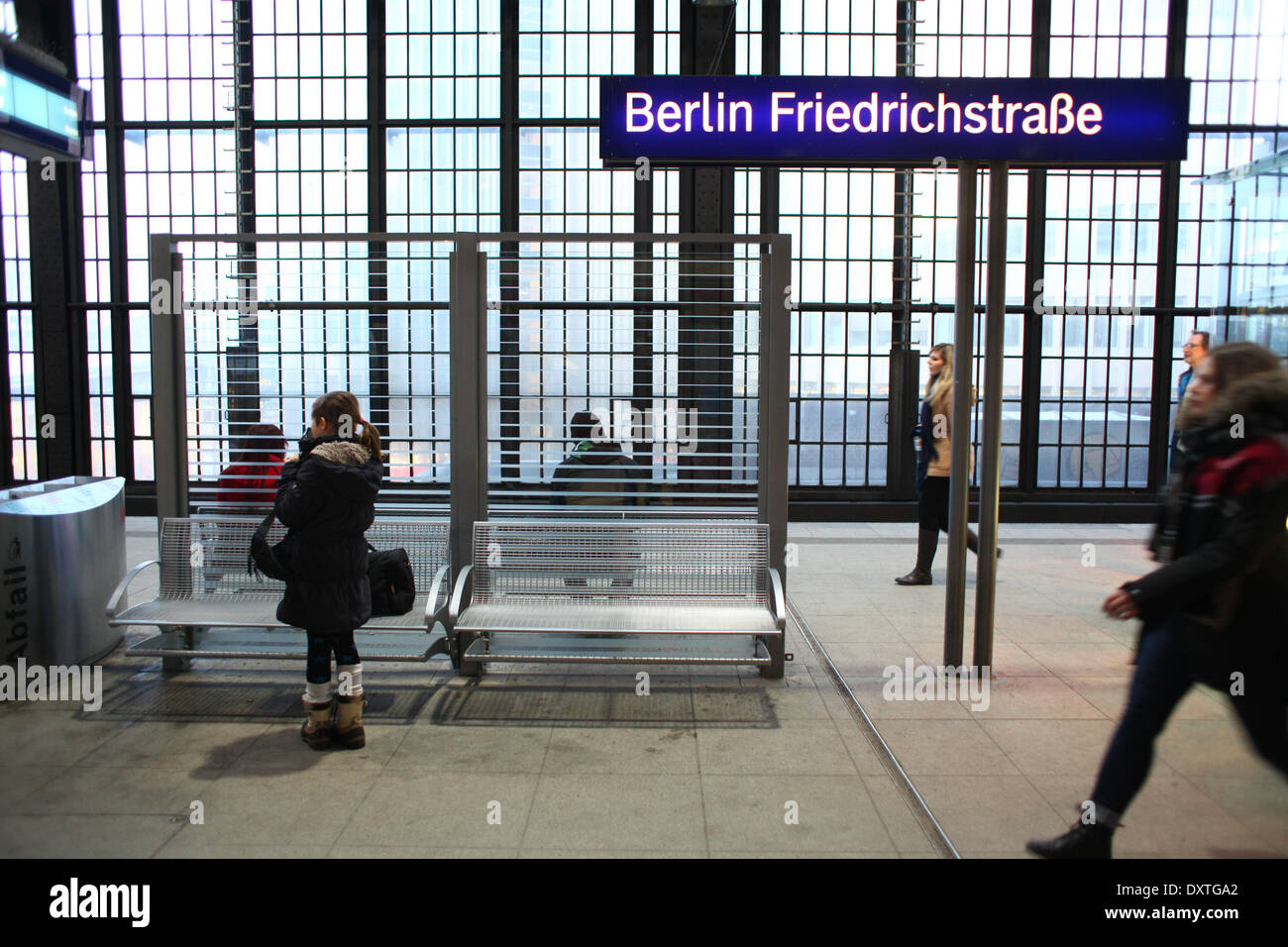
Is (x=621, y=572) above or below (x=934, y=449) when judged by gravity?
below

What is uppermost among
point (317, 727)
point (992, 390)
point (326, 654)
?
point (992, 390)

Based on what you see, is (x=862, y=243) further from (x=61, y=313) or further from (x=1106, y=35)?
(x=61, y=313)

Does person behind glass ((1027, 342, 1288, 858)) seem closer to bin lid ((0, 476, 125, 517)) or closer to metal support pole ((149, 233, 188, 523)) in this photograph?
metal support pole ((149, 233, 188, 523))

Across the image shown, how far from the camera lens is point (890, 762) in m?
4.41

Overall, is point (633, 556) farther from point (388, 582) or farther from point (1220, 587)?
point (1220, 587)

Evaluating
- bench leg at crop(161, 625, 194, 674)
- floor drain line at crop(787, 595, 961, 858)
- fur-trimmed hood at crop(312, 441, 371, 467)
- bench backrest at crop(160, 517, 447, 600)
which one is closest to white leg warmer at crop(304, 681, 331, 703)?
fur-trimmed hood at crop(312, 441, 371, 467)

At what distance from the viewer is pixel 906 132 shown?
5234mm

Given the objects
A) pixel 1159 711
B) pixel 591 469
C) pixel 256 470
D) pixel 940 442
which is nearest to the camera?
pixel 1159 711

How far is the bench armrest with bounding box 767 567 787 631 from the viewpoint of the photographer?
5.05 meters

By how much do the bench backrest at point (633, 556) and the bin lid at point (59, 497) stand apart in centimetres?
252

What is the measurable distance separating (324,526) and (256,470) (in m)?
1.95

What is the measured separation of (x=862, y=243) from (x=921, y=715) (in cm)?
767

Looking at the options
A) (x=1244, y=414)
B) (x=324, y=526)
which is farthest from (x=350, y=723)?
(x=1244, y=414)

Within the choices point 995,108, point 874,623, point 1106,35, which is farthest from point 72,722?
point 1106,35
